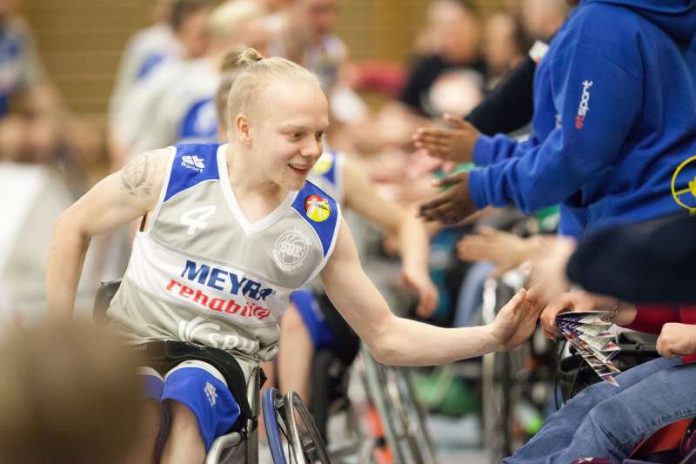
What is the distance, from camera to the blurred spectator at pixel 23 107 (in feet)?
28.5

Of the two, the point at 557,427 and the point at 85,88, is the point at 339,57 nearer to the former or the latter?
the point at 557,427

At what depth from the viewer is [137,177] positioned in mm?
3301

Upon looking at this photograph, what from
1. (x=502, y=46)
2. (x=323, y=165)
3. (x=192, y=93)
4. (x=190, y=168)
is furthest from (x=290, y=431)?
(x=502, y=46)

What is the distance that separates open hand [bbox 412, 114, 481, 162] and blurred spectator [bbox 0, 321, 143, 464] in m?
2.24

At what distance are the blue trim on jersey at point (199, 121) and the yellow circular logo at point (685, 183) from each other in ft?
10.6

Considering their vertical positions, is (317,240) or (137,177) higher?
(137,177)

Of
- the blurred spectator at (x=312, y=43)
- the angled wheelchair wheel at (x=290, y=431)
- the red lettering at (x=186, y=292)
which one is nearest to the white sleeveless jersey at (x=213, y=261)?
the red lettering at (x=186, y=292)

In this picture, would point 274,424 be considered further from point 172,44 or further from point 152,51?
point 152,51

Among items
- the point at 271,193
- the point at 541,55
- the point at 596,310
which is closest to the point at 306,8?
the point at 541,55

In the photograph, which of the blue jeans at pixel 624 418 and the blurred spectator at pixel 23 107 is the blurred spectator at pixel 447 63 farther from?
the blue jeans at pixel 624 418

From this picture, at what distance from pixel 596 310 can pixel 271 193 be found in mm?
838

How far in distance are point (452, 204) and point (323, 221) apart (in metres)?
0.58

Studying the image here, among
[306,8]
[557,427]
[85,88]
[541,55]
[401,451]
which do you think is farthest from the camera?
[85,88]

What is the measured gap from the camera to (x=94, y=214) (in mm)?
3320
